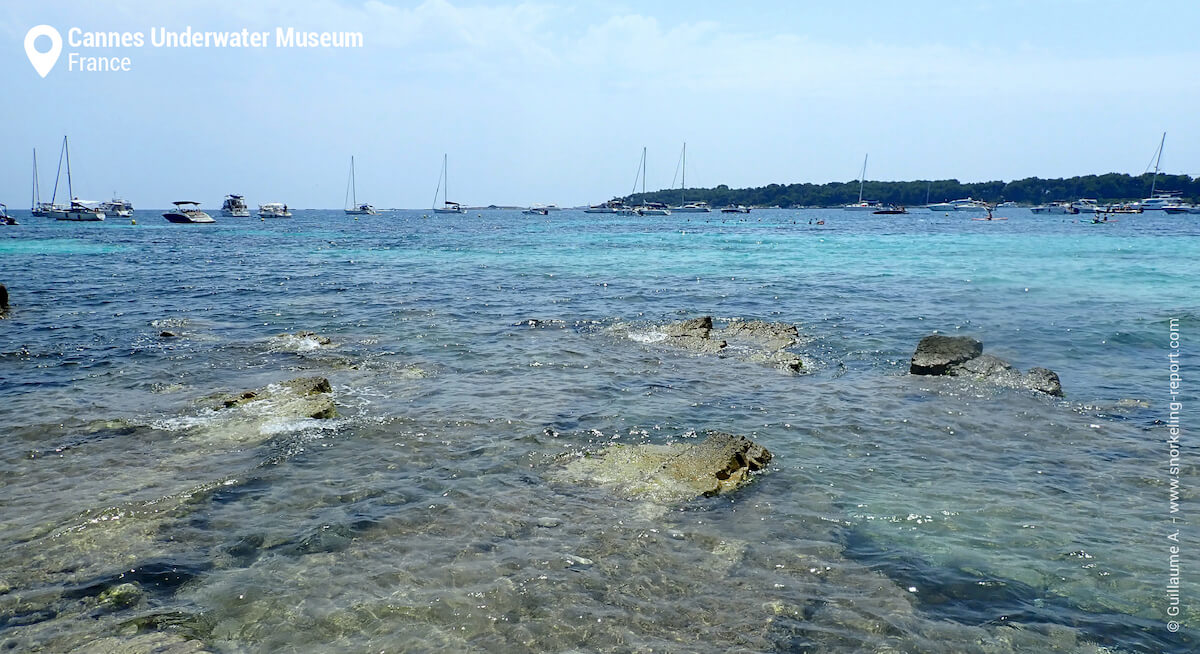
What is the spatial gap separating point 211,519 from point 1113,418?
14.5 meters

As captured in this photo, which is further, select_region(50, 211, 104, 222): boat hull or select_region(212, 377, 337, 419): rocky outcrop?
select_region(50, 211, 104, 222): boat hull

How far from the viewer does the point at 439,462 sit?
398 inches

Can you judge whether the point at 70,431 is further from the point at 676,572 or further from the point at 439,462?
the point at 676,572

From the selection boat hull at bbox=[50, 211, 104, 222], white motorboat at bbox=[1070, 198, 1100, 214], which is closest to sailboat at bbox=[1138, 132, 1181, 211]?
white motorboat at bbox=[1070, 198, 1100, 214]

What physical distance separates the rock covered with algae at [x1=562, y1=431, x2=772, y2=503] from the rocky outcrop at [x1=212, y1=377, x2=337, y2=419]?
492 centimetres

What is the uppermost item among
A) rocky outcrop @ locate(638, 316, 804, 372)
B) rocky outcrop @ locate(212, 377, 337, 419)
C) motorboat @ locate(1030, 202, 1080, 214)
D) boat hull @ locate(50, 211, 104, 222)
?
motorboat @ locate(1030, 202, 1080, 214)

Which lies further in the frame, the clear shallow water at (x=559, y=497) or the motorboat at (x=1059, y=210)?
the motorboat at (x=1059, y=210)

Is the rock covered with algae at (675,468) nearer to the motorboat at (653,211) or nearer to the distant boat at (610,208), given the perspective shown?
the motorboat at (653,211)

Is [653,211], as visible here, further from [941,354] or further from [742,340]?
[941,354]

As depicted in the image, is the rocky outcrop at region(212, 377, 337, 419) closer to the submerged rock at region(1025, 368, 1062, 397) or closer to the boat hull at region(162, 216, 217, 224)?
the submerged rock at region(1025, 368, 1062, 397)

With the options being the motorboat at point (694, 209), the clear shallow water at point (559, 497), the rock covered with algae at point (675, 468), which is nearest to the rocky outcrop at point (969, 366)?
the clear shallow water at point (559, 497)

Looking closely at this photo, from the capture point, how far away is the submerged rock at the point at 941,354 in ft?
51.0

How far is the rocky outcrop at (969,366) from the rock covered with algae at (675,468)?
24.5 ft

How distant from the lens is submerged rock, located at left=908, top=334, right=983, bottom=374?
15.5 metres
